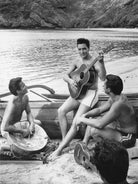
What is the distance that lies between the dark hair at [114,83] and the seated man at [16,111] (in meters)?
1.41

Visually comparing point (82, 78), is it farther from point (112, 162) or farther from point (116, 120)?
point (112, 162)

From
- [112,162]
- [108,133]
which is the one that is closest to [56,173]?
[108,133]

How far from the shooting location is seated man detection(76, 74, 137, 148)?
4805mm

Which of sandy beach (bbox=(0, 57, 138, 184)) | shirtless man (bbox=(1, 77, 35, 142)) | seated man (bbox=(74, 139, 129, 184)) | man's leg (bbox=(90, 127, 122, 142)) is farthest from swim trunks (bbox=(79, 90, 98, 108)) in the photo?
seated man (bbox=(74, 139, 129, 184))

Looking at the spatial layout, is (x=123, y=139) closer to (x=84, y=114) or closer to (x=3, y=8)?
(x=84, y=114)

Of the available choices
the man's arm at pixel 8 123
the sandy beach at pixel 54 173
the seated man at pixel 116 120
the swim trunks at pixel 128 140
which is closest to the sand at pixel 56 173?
the sandy beach at pixel 54 173

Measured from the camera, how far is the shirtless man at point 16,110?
5.51m

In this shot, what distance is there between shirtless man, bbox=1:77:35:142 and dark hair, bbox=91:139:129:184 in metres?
3.33

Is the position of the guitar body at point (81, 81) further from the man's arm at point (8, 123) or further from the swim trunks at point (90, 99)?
the man's arm at point (8, 123)

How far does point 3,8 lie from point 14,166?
114 m

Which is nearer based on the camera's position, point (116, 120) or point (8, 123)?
point (116, 120)

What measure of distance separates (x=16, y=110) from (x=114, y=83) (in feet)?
5.43

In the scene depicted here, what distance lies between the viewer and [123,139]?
4.86m

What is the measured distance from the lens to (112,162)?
7.39 ft
